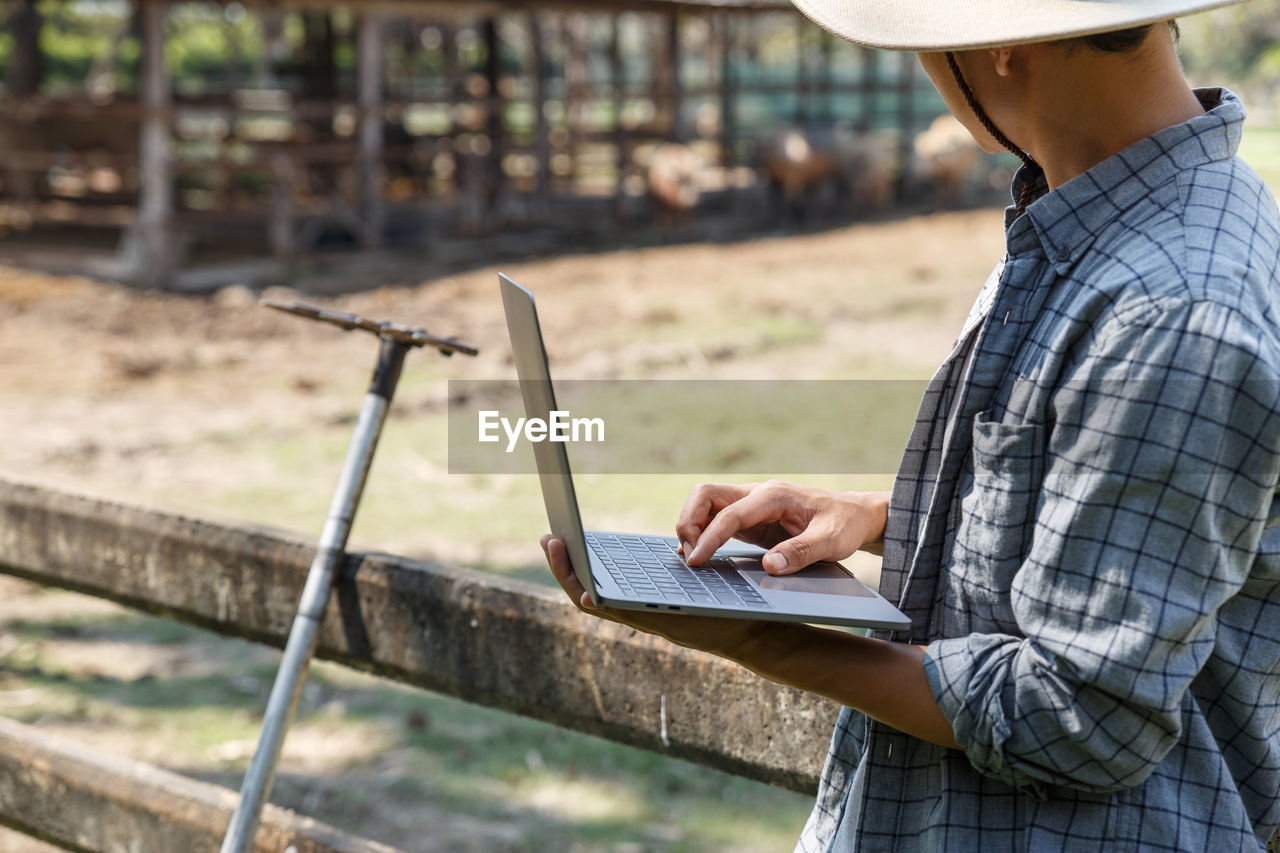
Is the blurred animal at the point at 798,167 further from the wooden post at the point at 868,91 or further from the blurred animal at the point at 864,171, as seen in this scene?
the wooden post at the point at 868,91

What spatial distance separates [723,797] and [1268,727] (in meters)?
2.37

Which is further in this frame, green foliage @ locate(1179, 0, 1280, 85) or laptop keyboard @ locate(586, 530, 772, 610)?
green foliage @ locate(1179, 0, 1280, 85)

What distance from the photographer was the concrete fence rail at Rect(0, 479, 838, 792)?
167 centimetres

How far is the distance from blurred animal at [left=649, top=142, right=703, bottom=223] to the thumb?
526 inches

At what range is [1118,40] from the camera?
3.31ft

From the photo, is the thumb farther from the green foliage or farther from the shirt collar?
the green foliage

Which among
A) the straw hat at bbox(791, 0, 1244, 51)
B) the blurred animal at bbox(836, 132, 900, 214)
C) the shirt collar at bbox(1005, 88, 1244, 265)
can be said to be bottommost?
the blurred animal at bbox(836, 132, 900, 214)

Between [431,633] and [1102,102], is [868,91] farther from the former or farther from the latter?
[1102,102]

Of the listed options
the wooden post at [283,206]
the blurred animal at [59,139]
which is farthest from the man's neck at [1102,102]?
the blurred animal at [59,139]

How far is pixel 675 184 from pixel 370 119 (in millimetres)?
3591

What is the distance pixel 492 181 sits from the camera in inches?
558

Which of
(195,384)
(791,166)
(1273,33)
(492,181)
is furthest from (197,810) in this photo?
(1273,33)

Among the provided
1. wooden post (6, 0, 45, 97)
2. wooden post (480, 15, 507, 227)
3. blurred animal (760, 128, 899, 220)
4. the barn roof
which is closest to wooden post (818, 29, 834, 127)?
blurred animal (760, 128, 899, 220)

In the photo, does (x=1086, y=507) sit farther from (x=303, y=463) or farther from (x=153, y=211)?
(x=153, y=211)
